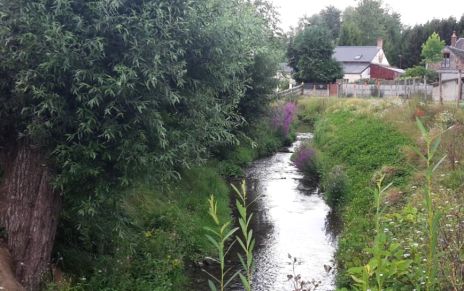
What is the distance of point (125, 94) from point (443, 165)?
9.80 metres

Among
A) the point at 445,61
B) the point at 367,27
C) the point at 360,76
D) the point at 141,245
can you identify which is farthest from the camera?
the point at 367,27

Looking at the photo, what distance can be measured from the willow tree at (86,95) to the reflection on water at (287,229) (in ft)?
11.3

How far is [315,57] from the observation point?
50625mm

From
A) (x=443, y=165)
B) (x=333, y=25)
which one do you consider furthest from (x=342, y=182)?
(x=333, y=25)

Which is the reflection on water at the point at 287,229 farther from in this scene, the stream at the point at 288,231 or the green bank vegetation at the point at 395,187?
the green bank vegetation at the point at 395,187

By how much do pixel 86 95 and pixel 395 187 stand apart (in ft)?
30.3

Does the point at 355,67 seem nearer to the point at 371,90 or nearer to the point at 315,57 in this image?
the point at 315,57

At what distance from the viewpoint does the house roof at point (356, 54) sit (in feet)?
224

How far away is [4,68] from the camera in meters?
6.76

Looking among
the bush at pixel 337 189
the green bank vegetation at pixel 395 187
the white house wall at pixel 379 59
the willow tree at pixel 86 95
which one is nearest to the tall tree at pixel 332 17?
the white house wall at pixel 379 59

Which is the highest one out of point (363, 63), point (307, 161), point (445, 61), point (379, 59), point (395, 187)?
point (379, 59)

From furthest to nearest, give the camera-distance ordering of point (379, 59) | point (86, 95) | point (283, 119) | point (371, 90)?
point (379, 59) → point (371, 90) → point (283, 119) → point (86, 95)

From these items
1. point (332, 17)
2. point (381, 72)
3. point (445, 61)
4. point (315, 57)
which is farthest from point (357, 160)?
point (332, 17)

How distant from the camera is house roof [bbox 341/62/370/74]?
220 feet
